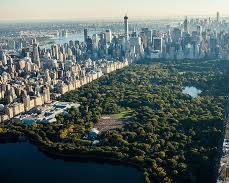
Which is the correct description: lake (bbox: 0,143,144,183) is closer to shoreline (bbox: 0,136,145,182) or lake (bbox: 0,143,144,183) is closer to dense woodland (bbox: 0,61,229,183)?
shoreline (bbox: 0,136,145,182)

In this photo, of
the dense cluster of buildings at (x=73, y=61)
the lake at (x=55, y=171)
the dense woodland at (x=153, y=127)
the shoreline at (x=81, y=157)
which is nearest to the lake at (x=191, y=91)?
the dense woodland at (x=153, y=127)

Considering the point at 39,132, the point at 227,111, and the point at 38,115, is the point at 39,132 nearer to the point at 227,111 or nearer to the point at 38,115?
the point at 38,115

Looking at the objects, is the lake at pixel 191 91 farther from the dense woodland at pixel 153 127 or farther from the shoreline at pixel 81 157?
the shoreline at pixel 81 157

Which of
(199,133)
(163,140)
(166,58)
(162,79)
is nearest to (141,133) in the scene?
(163,140)

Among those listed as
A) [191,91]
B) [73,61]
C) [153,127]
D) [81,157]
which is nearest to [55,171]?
[81,157]

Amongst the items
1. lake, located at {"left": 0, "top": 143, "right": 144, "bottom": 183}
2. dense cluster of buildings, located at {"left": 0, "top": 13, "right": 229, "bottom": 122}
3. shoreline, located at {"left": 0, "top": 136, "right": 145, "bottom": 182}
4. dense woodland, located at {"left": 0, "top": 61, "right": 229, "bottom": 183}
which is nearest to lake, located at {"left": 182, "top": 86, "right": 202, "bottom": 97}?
dense woodland, located at {"left": 0, "top": 61, "right": 229, "bottom": 183}

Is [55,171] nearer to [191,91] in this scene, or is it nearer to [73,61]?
[191,91]
